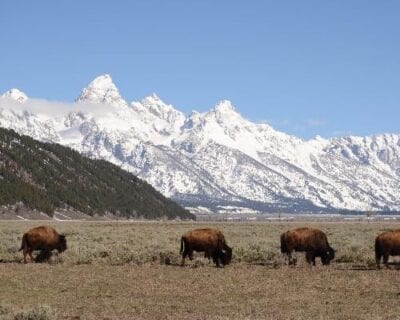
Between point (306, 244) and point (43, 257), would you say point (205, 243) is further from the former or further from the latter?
point (43, 257)

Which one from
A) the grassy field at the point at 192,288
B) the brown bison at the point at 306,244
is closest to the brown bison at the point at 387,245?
the grassy field at the point at 192,288

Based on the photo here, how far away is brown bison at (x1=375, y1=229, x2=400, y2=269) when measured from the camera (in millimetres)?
31859

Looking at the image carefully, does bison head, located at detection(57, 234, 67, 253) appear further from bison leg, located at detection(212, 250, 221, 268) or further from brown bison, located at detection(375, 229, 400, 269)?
brown bison, located at detection(375, 229, 400, 269)

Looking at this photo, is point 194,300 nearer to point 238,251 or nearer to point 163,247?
point 238,251

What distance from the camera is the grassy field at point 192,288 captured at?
21.1 meters

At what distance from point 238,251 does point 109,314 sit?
18425mm

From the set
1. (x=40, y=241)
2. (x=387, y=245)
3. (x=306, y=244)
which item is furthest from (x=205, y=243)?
(x=387, y=245)

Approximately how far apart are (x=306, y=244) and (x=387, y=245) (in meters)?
3.76

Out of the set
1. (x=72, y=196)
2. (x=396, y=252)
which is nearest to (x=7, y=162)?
(x=72, y=196)

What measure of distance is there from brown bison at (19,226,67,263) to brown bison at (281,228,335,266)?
11294mm

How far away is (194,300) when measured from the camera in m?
23.5

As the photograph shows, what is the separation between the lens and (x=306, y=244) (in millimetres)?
33750

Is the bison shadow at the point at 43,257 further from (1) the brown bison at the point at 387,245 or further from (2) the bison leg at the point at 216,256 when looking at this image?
(1) the brown bison at the point at 387,245

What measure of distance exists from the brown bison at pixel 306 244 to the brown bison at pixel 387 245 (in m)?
2.69
